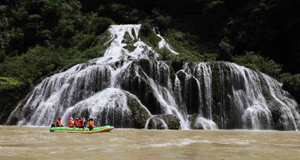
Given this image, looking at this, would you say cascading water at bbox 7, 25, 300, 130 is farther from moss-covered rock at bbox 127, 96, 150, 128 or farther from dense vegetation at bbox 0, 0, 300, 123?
dense vegetation at bbox 0, 0, 300, 123

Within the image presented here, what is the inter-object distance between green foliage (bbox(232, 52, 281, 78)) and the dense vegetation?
8cm

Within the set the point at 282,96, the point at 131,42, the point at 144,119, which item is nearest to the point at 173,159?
the point at 144,119

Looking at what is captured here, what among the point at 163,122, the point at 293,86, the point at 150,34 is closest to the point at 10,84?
the point at 163,122

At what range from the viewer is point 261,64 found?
72.6ft

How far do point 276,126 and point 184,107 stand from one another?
5.37 meters

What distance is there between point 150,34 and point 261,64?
1249 centimetres

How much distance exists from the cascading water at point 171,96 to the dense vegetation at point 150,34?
261 centimetres

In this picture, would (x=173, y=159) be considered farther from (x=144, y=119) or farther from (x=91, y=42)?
(x=91, y=42)

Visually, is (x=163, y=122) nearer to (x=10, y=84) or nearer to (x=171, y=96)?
(x=171, y=96)

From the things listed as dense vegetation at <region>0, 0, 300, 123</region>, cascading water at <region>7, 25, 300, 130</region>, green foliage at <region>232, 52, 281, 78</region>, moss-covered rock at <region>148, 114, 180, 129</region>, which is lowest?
moss-covered rock at <region>148, 114, 180, 129</region>

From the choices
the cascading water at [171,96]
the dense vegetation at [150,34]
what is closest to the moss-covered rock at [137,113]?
the cascading water at [171,96]

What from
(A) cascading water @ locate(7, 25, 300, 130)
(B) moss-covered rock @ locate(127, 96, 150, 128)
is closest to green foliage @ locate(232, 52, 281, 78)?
(A) cascading water @ locate(7, 25, 300, 130)

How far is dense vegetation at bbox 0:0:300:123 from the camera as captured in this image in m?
21.6

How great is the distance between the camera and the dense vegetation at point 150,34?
21594 mm
